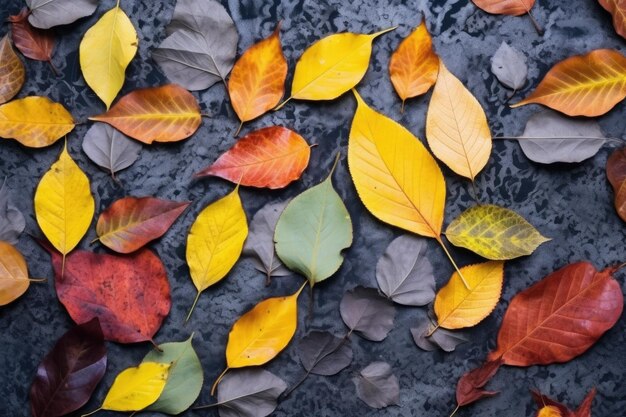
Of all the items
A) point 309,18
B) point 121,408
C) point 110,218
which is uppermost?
point 309,18

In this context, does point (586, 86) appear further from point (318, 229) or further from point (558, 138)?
point (318, 229)

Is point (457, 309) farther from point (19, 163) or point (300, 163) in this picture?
point (19, 163)

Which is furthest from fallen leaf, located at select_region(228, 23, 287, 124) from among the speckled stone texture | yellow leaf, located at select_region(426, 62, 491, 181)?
yellow leaf, located at select_region(426, 62, 491, 181)

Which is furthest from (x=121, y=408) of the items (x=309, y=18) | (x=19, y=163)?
(x=309, y=18)

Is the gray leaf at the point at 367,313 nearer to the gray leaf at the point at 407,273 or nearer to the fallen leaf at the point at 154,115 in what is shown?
the gray leaf at the point at 407,273

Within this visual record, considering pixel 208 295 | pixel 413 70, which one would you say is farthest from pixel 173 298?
pixel 413 70

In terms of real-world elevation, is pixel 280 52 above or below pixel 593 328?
above

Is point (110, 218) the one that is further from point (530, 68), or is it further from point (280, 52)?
point (530, 68)

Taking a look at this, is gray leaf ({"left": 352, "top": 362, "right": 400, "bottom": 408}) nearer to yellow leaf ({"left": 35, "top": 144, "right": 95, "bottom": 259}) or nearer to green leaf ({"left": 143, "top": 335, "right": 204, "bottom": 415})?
green leaf ({"left": 143, "top": 335, "right": 204, "bottom": 415})
